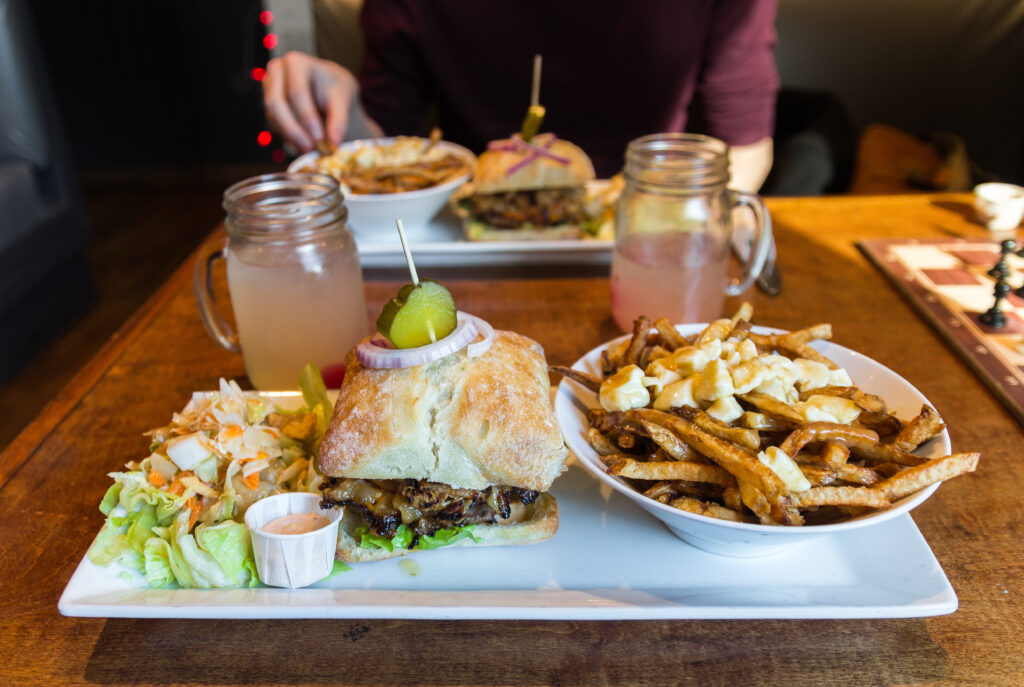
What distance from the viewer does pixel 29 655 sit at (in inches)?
44.2

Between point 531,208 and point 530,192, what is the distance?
8 centimetres

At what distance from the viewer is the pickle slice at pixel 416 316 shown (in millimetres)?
1264

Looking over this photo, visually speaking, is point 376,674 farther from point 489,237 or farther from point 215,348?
point 489,237

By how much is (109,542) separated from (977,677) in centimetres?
142

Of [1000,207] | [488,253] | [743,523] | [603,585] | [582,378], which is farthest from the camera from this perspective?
[1000,207]

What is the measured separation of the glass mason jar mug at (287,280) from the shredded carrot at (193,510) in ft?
1.68

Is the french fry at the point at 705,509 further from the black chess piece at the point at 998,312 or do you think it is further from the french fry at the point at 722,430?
the black chess piece at the point at 998,312

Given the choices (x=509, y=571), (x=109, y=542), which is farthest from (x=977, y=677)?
(x=109, y=542)

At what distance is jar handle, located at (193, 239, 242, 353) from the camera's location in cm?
177

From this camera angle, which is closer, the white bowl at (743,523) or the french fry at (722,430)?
the white bowl at (743,523)

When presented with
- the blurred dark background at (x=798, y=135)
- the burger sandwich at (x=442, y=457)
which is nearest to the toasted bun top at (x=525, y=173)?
the burger sandwich at (x=442, y=457)

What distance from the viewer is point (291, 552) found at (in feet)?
3.82

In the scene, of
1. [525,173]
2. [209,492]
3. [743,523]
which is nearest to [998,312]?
[743,523]

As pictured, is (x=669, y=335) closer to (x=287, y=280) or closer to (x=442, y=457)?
(x=442, y=457)
